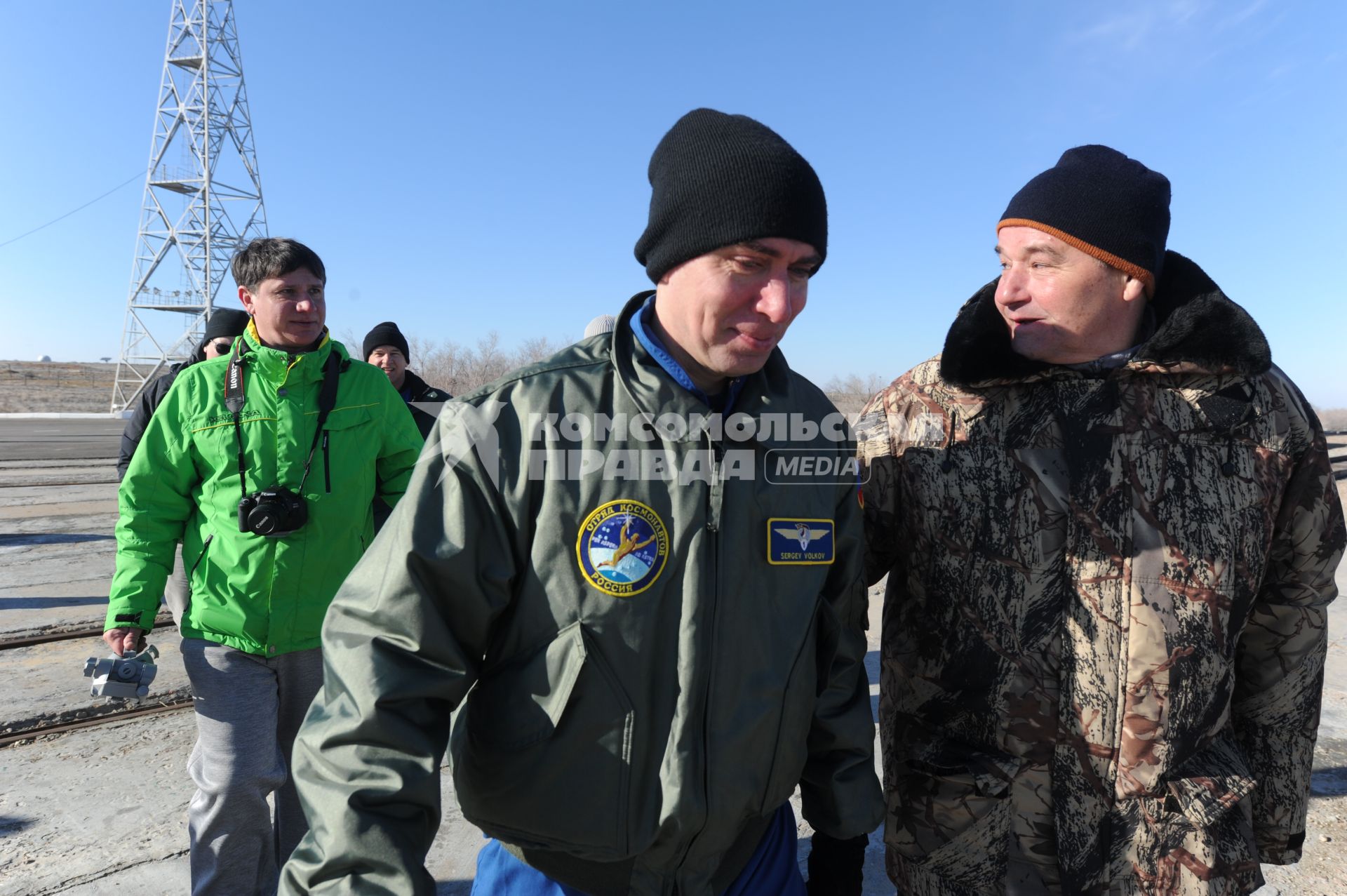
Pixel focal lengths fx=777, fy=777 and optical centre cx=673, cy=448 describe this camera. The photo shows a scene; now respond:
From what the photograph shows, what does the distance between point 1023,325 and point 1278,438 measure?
0.64 meters

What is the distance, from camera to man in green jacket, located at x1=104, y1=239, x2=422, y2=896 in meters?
2.64

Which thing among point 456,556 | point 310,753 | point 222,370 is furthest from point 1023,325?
point 222,370

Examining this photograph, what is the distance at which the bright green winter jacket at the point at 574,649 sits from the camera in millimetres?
1294

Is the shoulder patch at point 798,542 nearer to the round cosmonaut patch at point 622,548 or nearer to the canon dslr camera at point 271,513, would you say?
the round cosmonaut patch at point 622,548

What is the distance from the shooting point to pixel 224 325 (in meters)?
4.62

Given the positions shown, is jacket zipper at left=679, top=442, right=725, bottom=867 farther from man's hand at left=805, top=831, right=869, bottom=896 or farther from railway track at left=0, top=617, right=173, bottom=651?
railway track at left=0, top=617, right=173, bottom=651

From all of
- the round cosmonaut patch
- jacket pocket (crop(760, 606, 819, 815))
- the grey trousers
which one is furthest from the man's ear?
the grey trousers

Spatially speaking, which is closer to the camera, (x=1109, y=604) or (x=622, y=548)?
(x=622, y=548)

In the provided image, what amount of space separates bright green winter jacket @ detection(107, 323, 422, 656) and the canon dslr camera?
34mm

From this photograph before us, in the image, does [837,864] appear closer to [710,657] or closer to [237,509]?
[710,657]

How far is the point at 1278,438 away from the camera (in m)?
1.86

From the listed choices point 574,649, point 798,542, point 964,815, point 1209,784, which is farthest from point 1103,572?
point 574,649

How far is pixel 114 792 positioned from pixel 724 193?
4.01 metres

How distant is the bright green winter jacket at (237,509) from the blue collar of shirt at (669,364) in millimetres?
1755
